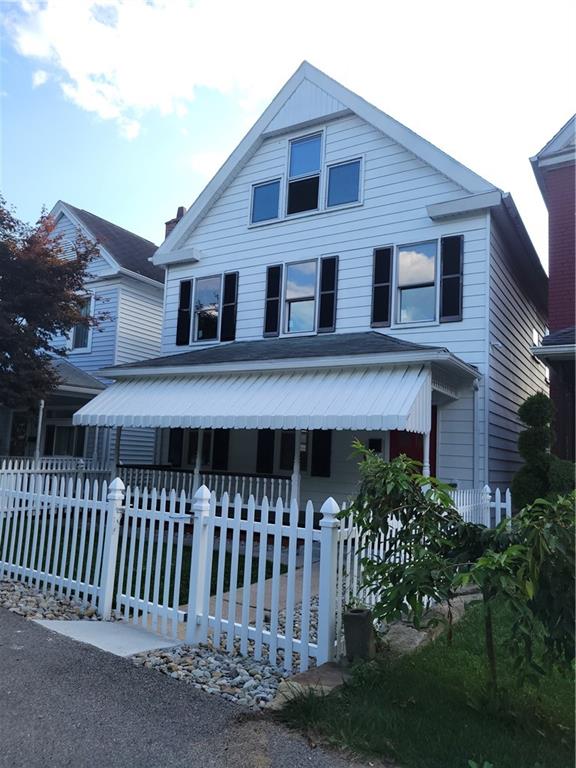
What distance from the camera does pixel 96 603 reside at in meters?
6.15

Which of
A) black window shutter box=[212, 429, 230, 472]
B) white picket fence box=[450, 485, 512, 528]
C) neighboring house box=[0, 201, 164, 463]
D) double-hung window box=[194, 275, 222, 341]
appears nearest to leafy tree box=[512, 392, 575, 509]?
white picket fence box=[450, 485, 512, 528]

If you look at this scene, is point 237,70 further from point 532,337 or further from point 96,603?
point 532,337

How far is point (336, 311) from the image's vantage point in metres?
13.2

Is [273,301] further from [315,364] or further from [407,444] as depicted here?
[407,444]

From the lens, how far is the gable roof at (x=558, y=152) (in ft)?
38.7

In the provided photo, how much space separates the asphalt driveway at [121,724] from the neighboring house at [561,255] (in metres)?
9.71

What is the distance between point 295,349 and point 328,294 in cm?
208

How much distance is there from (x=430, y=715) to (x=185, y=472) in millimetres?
9667

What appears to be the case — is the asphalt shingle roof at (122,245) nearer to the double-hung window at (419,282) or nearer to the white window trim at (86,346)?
the white window trim at (86,346)

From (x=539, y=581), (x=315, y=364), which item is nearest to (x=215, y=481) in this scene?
(x=315, y=364)

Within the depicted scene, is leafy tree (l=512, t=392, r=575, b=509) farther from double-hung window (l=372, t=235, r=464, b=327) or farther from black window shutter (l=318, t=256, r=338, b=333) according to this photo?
black window shutter (l=318, t=256, r=338, b=333)

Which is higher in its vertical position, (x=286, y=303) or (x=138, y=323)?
(x=138, y=323)

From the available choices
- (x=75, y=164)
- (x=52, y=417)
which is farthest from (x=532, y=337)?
(x=52, y=417)

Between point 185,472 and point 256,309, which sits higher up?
point 256,309
